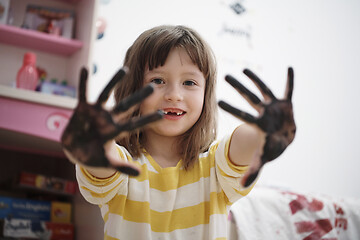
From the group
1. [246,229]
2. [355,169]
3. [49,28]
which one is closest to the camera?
[246,229]

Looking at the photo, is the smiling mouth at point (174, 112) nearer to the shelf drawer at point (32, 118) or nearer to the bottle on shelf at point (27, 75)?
the shelf drawer at point (32, 118)

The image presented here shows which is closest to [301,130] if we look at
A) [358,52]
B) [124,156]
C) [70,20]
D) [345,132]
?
[345,132]

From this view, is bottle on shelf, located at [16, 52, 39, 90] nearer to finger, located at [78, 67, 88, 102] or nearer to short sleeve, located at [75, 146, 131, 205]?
short sleeve, located at [75, 146, 131, 205]

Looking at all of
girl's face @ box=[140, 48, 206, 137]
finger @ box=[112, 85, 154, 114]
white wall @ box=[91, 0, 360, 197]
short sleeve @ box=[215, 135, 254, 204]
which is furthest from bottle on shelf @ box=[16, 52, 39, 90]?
finger @ box=[112, 85, 154, 114]

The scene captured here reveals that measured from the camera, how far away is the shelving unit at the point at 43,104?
1170 millimetres

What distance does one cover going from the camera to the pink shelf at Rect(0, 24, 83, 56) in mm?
1608

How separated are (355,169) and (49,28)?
2.23 m

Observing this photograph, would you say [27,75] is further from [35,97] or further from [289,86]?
[289,86]

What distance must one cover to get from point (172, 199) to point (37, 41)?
1254 mm

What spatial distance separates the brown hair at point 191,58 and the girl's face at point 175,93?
2 cm

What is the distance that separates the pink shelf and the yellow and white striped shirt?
3.46 ft

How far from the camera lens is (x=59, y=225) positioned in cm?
135

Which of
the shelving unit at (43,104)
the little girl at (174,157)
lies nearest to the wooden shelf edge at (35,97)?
the shelving unit at (43,104)

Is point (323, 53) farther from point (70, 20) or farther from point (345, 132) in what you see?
point (70, 20)
